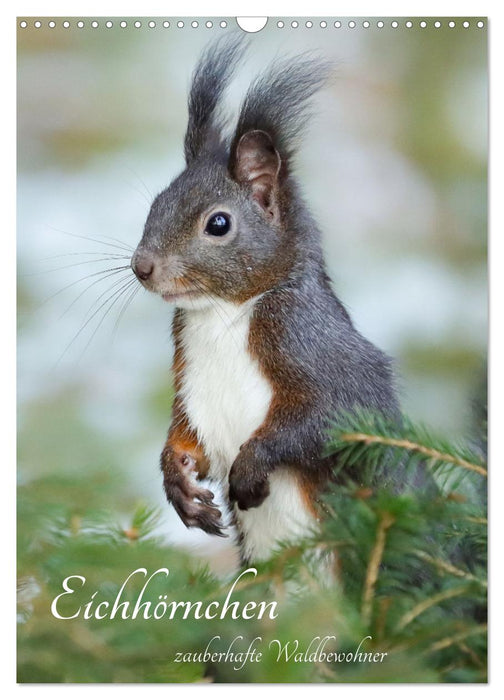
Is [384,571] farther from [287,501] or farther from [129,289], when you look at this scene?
[129,289]

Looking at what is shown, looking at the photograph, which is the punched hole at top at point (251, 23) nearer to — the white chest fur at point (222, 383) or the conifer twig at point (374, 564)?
the white chest fur at point (222, 383)

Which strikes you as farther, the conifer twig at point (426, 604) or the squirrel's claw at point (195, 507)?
the squirrel's claw at point (195, 507)

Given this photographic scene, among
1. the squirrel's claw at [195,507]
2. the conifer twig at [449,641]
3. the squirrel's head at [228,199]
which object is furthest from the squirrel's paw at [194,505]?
the conifer twig at [449,641]

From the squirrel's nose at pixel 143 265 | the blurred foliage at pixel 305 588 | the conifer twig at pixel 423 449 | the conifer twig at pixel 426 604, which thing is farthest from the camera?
the squirrel's nose at pixel 143 265

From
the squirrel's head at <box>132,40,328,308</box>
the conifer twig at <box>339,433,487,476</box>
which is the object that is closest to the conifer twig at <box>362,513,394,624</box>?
the conifer twig at <box>339,433,487,476</box>

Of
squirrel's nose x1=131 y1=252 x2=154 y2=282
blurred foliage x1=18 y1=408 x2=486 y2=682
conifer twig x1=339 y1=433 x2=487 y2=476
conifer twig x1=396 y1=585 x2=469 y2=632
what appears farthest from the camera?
squirrel's nose x1=131 y1=252 x2=154 y2=282

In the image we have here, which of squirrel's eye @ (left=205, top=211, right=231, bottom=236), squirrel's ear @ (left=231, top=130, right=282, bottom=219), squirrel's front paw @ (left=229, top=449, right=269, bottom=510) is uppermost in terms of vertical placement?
squirrel's ear @ (left=231, top=130, right=282, bottom=219)

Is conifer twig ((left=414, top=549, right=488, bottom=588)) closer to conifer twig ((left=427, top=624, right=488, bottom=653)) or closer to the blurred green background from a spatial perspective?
conifer twig ((left=427, top=624, right=488, bottom=653))
